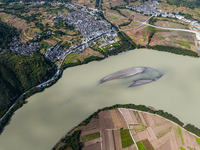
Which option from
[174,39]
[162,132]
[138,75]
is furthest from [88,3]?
[162,132]

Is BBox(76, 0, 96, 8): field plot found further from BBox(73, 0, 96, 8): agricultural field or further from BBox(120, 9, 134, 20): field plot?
BBox(120, 9, 134, 20): field plot

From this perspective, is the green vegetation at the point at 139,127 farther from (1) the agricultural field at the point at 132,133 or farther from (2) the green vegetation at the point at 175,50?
(2) the green vegetation at the point at 175,50

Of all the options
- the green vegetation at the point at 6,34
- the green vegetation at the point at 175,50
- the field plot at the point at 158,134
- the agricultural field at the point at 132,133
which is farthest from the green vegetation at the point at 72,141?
the green vegetation at the point at 175,50

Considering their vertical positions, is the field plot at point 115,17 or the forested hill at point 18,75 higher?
the field plot at point 115,17

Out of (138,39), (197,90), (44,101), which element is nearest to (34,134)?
(44,101)

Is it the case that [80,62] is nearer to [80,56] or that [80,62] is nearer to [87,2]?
[80,56]
